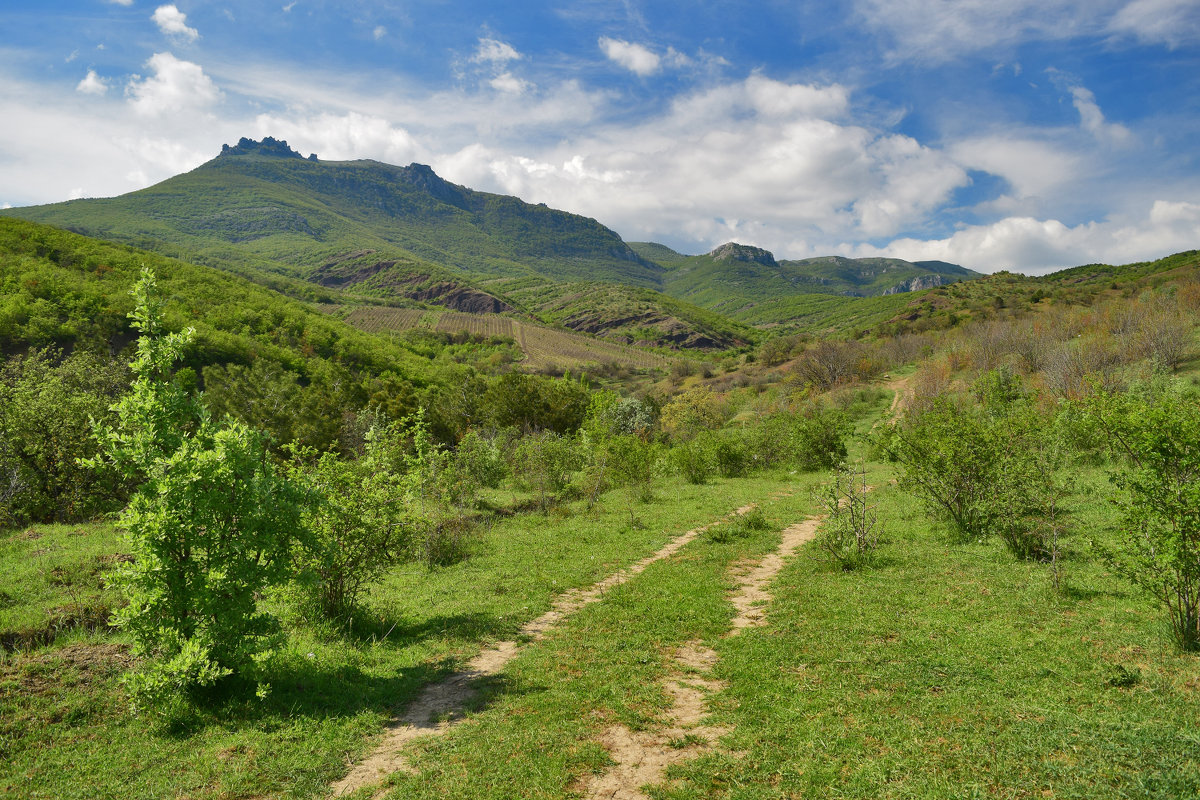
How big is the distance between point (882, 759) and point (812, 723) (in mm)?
1240

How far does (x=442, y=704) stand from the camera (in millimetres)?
9883

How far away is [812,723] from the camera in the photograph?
8.18 m

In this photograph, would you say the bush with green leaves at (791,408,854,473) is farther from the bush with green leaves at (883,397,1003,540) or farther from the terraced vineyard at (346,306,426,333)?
the terraced vineyard at (346,306,426,333)

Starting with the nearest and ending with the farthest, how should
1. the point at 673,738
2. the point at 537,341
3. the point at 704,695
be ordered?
the point at 673,738, the point at 704,695, the point at 537,341

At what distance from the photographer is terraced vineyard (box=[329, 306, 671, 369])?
520 ft

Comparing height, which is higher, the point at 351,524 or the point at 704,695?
the point at 351,524

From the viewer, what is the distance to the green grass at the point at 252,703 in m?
7.48

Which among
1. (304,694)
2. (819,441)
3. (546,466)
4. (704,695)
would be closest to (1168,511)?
(704,695)

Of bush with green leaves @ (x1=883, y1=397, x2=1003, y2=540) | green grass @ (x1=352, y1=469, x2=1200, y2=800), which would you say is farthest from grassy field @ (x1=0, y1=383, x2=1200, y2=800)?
bush with green leaves @ (x1=883, y1=397, x2=1003, y2=540)

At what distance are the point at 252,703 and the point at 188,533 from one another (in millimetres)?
3157

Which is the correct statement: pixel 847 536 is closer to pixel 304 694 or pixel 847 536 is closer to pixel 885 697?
pixel 885 697

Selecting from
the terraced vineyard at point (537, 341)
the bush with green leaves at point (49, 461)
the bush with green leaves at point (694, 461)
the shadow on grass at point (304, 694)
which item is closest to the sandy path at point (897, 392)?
the bush with green leaves at point (694, 461)

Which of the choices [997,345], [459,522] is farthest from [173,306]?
[997,345]

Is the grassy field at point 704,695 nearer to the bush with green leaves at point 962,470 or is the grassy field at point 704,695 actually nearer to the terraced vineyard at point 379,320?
the bush with green leaves at point 962,470
